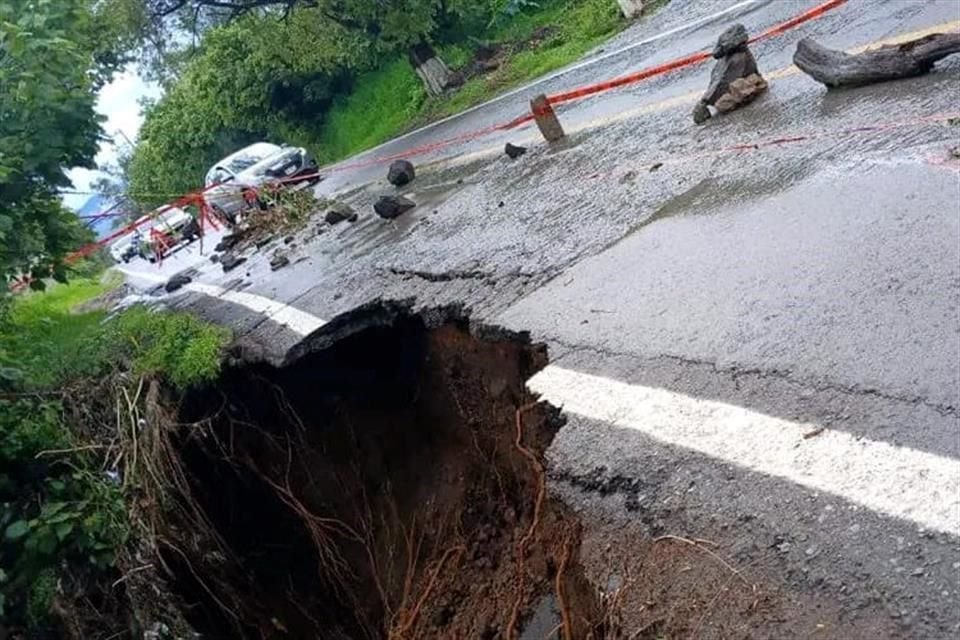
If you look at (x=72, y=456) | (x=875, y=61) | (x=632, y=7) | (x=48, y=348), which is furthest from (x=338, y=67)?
(x=72, y=456)

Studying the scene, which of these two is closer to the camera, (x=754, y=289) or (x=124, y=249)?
(x=754, y=289)

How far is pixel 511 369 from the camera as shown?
518 centimetres

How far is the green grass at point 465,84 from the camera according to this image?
56.6 feet

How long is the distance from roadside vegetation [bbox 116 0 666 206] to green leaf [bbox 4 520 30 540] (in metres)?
9.84

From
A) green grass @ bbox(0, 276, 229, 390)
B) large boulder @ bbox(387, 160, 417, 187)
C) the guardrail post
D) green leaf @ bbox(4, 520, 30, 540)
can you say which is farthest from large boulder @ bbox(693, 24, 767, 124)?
large boulder @ bbox(387, 160, 417, 187)

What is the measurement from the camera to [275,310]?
7871mm

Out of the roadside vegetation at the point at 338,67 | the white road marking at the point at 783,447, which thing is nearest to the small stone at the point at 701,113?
the white road marking at the point at 783,447

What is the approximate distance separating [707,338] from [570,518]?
3.36 ft

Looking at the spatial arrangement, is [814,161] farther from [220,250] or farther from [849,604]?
[220,250]

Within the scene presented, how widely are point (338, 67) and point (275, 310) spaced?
63.5 feet

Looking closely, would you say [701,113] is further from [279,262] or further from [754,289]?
[279,262]

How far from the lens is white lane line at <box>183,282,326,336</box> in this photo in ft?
22.6

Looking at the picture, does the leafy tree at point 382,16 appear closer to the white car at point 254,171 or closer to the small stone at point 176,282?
the white car at point 254,171

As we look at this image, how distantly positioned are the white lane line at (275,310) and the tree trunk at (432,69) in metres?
11.8
